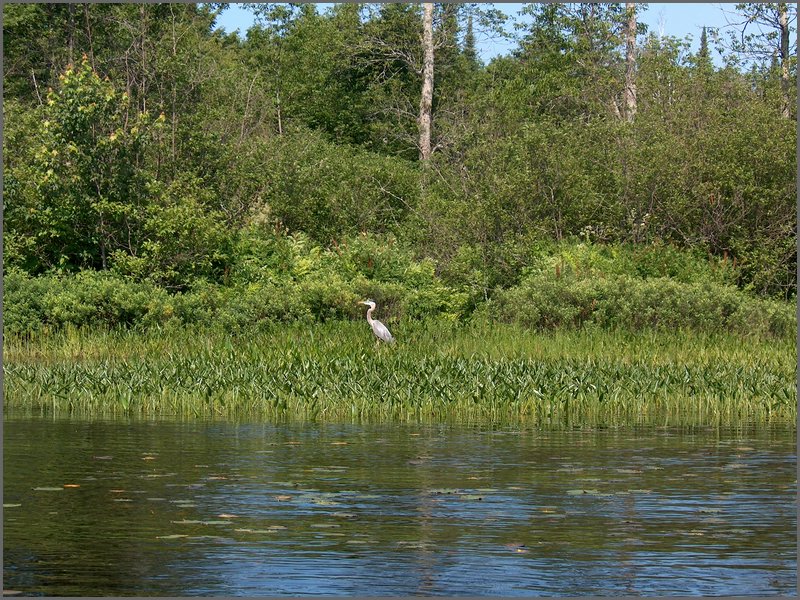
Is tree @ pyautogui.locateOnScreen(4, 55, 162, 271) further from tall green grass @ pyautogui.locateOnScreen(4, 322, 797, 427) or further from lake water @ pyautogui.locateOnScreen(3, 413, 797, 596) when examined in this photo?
lake water @ pyautogui.locateOnScreen(3, 413, 797, 596)

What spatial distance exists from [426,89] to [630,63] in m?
6.11

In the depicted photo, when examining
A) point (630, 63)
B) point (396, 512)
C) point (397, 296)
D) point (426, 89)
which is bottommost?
point (396, 512)

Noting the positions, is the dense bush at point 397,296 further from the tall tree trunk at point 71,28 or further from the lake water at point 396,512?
the tall tree trunk at point 71,28

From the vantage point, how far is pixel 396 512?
10.8 meters

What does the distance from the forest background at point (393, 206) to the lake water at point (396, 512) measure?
38.7 ft

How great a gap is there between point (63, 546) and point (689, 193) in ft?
80.8

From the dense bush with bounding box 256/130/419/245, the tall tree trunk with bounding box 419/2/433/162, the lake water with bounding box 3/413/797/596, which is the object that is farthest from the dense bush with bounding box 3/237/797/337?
→ the tall tree trunk with bounding box 419/2/433/162

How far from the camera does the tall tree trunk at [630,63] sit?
37.6 metres

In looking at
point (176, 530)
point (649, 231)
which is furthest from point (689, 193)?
point (176, 530)

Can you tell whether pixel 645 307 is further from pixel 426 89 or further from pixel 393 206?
pixel 426 89

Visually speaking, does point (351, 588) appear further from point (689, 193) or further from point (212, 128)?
point (212, 128)

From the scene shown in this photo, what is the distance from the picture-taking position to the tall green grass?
59.3 ft

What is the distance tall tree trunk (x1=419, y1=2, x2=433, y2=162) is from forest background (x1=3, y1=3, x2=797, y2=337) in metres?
2.16

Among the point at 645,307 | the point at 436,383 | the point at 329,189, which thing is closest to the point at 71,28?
the point at 329,189
